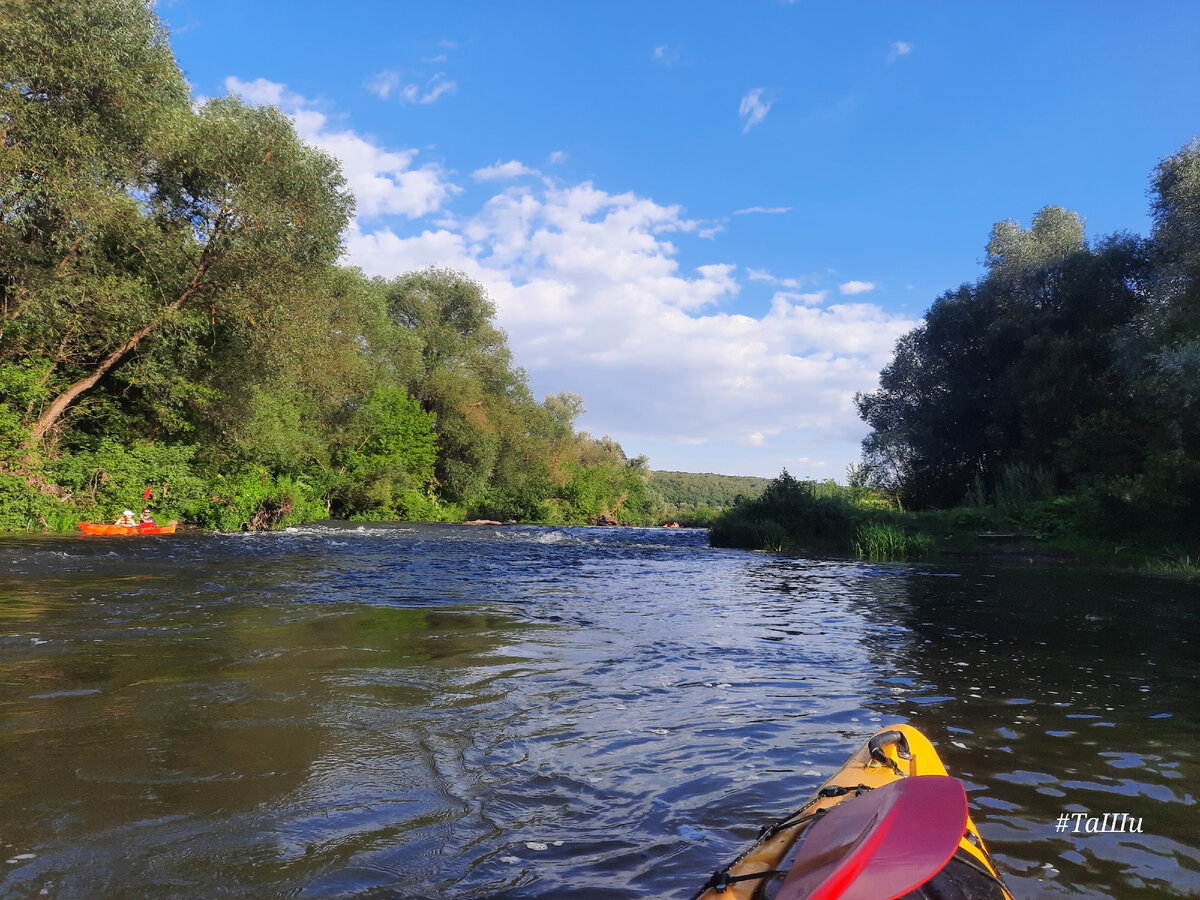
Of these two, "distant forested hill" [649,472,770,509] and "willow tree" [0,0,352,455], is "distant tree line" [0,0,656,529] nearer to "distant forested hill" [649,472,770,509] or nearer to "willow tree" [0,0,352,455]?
"willow tree" [0,0,352,455]

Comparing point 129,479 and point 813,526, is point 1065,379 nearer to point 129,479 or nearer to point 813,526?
point 813,526

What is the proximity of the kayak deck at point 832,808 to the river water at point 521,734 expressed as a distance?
0.45 m

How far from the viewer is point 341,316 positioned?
27.0 m

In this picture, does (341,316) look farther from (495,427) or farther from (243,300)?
(495,427)

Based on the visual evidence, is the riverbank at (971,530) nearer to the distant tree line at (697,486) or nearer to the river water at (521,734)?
the river water at (521,734)

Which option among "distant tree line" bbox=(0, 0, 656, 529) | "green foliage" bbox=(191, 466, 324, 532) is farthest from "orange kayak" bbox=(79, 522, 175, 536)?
"green foliage" bbox=(191, 466, 324, 532)

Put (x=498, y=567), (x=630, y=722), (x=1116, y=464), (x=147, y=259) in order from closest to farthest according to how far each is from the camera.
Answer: (x=630, y=722)
(x=498, y=567)
(x=147, y=259)
(x=1116, y=464)

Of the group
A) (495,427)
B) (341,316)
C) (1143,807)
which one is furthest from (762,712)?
(495,427)

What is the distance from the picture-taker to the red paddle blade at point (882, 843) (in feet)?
5.68

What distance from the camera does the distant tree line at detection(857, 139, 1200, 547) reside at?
52.1ft

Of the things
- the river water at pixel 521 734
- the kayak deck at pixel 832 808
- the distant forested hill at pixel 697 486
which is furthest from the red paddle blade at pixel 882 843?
the distant forested hill at pixel 697 486

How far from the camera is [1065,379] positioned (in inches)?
859

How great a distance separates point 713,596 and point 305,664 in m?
6.46

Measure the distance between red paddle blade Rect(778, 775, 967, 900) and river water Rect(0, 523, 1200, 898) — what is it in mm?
685
